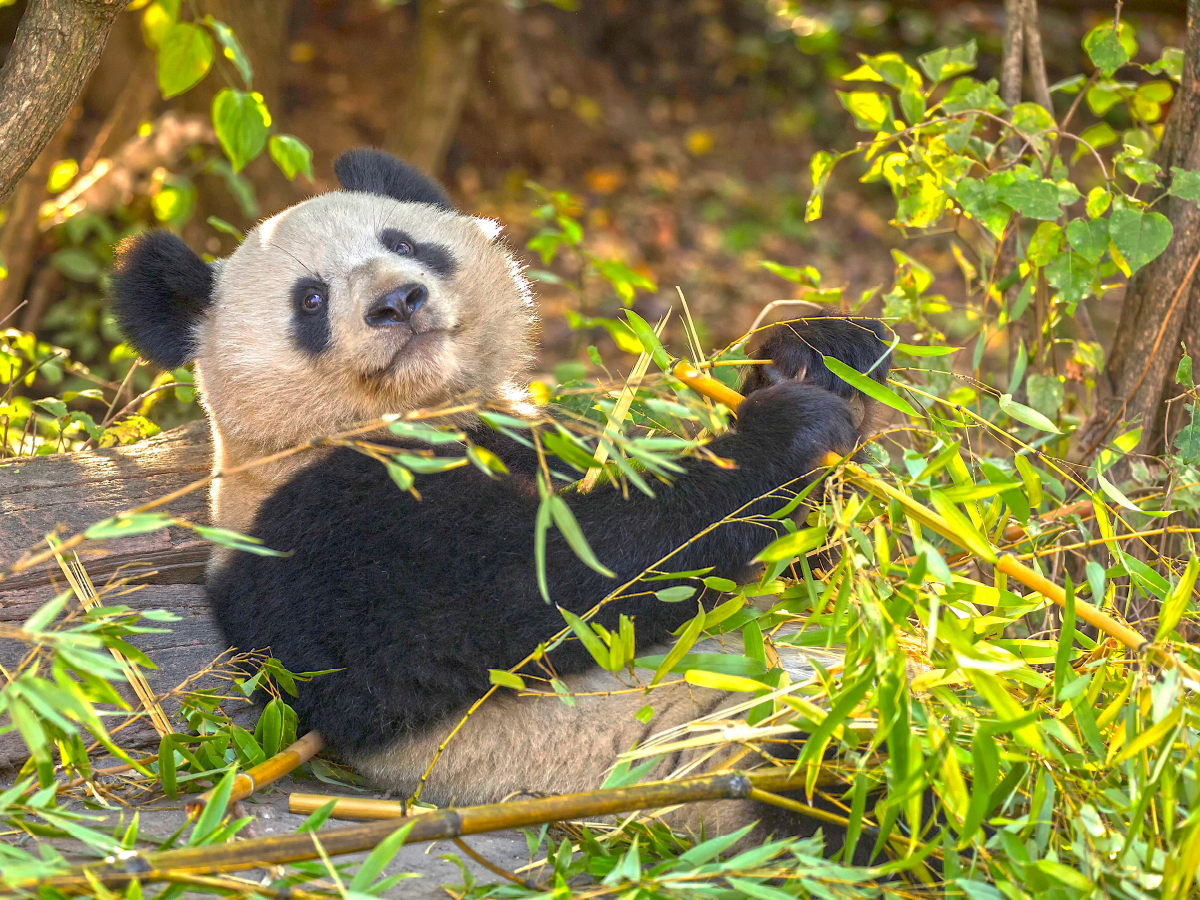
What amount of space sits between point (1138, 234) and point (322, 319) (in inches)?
87.8

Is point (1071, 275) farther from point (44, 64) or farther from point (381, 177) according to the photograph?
point (44, 64)

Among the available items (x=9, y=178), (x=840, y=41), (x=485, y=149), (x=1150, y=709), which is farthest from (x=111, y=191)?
(x=840, y=41)

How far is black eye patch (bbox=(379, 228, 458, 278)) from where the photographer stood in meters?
2.85

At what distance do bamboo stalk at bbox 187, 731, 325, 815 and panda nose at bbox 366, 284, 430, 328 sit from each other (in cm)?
101

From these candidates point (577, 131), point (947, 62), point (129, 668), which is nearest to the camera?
point (129, 668)

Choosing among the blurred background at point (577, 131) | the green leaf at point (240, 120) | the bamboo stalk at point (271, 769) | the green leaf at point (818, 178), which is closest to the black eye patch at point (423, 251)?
the green leaf at point (240, 120)

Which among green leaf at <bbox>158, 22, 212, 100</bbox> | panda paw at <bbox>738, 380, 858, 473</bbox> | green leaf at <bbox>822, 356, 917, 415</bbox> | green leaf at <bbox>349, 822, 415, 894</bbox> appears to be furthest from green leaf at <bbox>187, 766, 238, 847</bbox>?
green leaf at <bbox>158, 22, 212, 100</bbox>

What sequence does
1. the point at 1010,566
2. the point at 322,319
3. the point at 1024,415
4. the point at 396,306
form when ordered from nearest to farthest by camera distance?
the point at 1010,566 → the point at 1024,415 → the point at 396,306 → the point at 322,319

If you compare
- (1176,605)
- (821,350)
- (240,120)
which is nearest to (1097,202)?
(821,350)

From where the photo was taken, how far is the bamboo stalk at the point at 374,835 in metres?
1.53

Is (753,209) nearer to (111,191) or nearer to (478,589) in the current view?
(111,191)

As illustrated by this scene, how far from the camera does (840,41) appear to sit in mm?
9016

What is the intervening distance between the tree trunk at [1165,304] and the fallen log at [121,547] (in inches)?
108

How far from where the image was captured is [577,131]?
28.1ft
